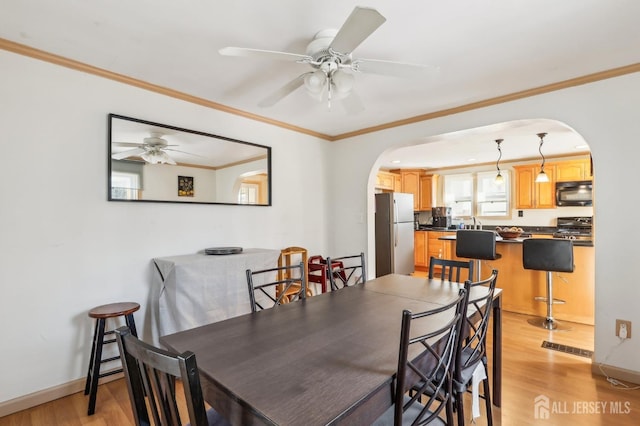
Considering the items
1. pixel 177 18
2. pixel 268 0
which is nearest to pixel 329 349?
pixel 268 0

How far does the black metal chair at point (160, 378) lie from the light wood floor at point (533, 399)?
1303 millimetres

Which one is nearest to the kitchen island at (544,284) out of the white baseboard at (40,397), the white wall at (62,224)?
the white wall at (62,224)

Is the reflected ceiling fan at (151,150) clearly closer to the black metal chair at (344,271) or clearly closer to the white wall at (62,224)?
the white wall at (62,224)

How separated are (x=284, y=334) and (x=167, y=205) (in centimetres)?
186

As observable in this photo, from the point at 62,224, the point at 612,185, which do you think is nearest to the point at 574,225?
the point at 612,185

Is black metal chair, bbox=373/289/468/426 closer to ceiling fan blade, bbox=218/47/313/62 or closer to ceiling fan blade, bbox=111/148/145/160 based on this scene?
ceiling fan blade, bbox=218/47/313/62

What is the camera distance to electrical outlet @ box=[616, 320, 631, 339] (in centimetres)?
228

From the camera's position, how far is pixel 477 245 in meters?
3.62

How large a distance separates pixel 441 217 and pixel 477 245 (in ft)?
9.88

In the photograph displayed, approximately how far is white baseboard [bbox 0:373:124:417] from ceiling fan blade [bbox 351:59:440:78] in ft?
9.17

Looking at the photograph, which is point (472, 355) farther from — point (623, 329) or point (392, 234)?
point (392, 234)

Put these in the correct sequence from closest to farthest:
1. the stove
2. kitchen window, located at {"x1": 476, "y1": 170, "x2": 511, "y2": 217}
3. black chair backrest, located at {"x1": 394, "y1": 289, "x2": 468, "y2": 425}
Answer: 1. black chair backrest, located at {"x1": 394, "y1": 289, "x2": 468, "y2": 425}
2. the stove
3. kitchen window, located at {"x1": 476, "y1": 170, "x2": 511, "y2": 217}

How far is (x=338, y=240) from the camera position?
4160mm

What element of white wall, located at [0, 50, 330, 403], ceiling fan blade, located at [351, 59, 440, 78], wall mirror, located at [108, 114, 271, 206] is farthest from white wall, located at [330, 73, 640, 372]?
white wall, located at [0, 50, 330, 403]
